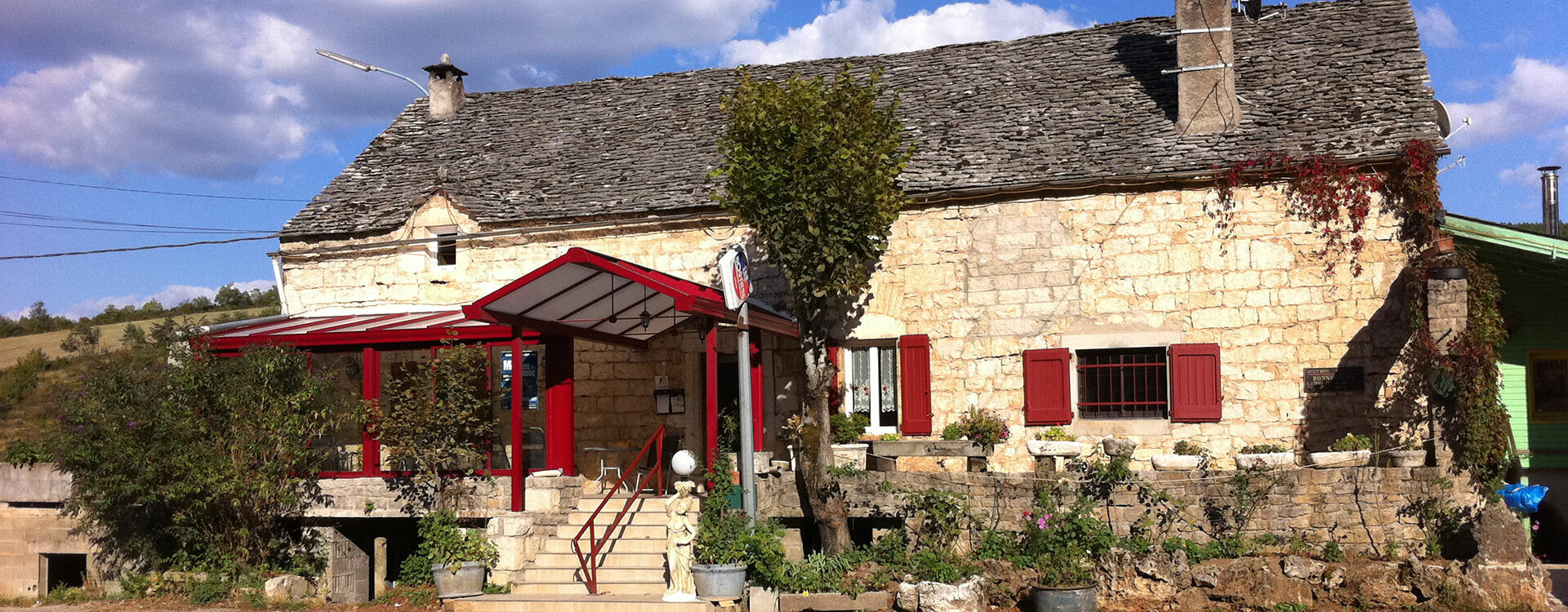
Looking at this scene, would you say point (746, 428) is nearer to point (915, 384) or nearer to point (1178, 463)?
point (915, 384)

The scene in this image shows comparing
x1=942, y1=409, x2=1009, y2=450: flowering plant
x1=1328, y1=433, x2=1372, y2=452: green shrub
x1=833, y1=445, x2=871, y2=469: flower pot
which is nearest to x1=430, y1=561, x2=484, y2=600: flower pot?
x1=833, y1=445, x2=871, y2=469: flower pot

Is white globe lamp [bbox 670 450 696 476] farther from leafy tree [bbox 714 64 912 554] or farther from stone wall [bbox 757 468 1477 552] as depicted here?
stone wall [bbox 757 468 1477 552]

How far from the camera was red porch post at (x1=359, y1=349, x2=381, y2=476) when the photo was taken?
45.1 feet

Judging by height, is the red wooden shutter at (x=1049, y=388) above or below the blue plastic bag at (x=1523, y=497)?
above

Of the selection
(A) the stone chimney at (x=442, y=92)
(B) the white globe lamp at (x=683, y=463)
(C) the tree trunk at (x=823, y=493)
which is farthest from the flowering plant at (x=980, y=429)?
(A) the stone chimney at (x=442, y=92)

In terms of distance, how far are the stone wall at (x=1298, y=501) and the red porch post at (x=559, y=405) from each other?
4.67 metres

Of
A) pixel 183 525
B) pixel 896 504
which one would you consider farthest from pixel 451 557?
pixel 896 504

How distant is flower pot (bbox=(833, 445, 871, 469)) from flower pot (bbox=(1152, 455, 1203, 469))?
10.3 feet

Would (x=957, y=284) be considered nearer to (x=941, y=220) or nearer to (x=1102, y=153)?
(x=941, y=220)

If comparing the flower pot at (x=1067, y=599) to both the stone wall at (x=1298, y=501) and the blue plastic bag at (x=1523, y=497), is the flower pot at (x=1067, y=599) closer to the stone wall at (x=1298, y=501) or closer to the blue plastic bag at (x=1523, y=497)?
the stone wall at (x=1298, y=501)

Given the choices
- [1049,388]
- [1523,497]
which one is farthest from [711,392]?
[1523,497]

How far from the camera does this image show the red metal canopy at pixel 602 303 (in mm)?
11539

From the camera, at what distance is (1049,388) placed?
14336 mm

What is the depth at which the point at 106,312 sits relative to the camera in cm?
4903
